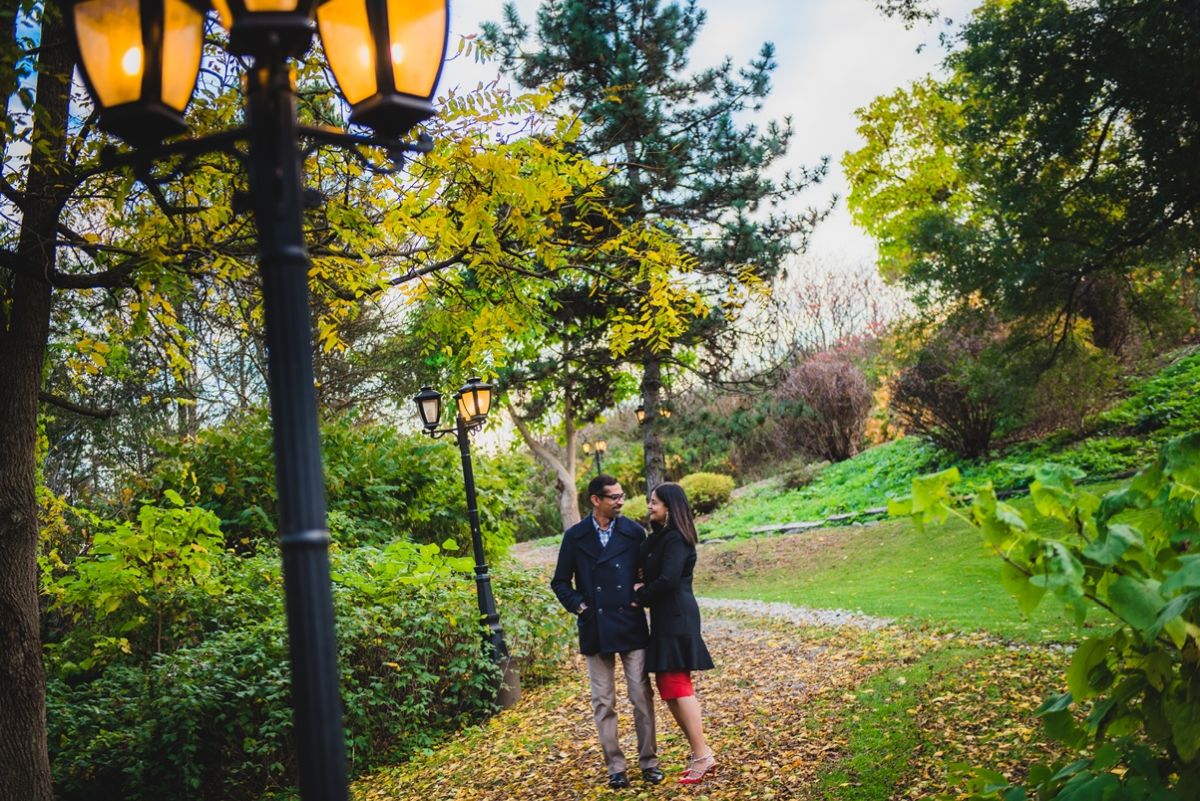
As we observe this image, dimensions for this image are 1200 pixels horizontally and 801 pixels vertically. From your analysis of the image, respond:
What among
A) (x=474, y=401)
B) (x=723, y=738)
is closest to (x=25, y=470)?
(x=474, y=401)

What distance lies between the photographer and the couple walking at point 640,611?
4969 millimetres

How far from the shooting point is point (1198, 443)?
5.99 feet

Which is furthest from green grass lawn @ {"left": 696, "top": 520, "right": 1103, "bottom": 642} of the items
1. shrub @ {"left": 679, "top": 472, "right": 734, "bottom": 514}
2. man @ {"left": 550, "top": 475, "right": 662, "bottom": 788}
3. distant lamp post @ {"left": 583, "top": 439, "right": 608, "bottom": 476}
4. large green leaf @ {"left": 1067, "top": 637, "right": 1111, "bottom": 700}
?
distant lamp post @ {"left": 583, "top": 439, "right": 608, "bottom": 476}

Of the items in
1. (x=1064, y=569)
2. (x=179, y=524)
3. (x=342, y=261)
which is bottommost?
(x=1064, y=569)

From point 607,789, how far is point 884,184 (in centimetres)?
2024

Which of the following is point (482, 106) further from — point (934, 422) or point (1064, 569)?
point (934, 422)

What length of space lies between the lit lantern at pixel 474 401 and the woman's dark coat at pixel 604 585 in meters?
3.81

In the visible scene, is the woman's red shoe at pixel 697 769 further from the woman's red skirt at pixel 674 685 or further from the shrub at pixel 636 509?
the shrub at pixel 636 509

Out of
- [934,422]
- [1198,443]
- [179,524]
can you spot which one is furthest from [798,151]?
[1198,443]

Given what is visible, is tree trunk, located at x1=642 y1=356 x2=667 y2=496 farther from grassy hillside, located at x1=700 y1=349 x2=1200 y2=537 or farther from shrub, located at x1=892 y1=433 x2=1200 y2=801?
shrub, located at x1=892 y1=433 x2=1200 y2=801

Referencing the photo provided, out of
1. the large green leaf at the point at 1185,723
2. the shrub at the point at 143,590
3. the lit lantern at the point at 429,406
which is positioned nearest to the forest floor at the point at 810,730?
the shrub at the point at 143,590

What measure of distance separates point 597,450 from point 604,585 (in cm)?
2202

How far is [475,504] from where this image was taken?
880 centimetres

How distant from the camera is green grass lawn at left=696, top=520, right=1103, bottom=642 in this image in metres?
8.40
